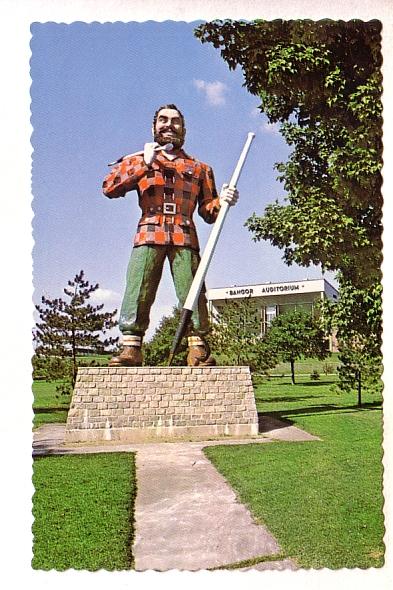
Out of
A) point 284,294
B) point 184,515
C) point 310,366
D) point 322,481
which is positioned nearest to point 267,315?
point 284,294

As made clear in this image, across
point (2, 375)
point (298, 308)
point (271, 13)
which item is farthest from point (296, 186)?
point (2, 375)

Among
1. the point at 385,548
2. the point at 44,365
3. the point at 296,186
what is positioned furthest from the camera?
the point at 296,186

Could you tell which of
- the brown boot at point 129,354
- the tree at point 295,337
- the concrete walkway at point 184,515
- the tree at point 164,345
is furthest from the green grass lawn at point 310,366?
the brown boot at point 129,354

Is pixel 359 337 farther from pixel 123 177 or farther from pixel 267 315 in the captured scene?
pixel 123 177

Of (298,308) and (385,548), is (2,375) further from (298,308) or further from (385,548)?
(385,548)

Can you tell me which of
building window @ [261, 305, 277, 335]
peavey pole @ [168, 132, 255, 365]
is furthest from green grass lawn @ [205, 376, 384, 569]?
peavey pole @ [168, 132, 255, 365]

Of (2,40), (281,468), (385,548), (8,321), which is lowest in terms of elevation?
(385,548)

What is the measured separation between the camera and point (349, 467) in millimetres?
3955

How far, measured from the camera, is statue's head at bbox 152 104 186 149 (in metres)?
4.15

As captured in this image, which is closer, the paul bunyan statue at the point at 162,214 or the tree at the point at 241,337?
the paul bunyan statue at the point at 162,214

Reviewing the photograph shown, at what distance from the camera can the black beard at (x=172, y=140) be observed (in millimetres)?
4215

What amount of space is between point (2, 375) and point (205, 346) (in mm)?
1307

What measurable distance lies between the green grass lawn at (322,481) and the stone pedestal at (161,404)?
253 mm

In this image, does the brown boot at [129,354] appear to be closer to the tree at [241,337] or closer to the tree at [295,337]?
the tree at [241,337]
